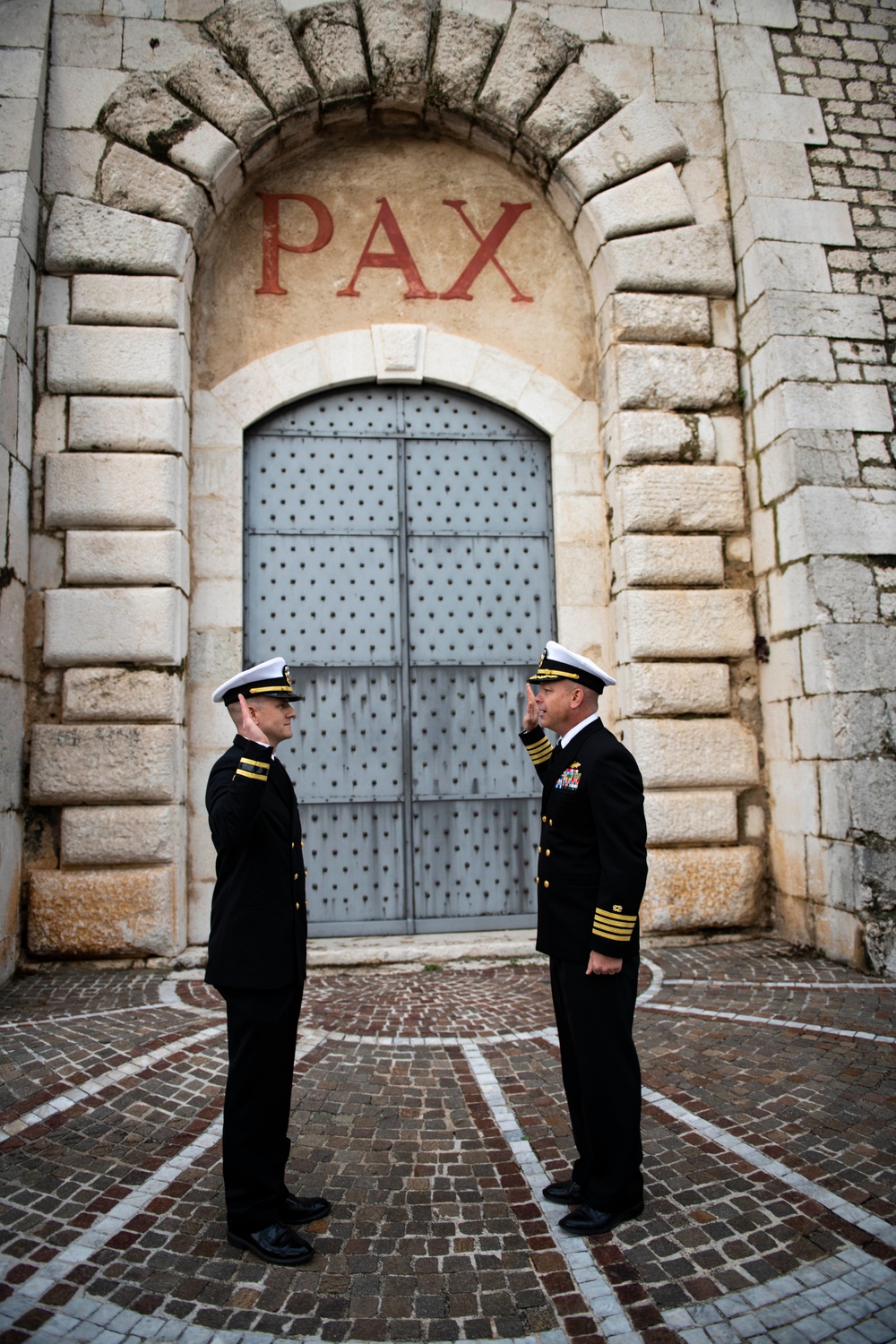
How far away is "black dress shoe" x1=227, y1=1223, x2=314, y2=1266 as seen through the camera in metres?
2.34

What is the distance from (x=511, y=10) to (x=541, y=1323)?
288 inches

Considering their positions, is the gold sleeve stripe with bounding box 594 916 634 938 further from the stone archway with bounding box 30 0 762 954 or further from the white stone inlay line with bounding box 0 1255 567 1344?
the stone archway with bounding box 30 0 762 954

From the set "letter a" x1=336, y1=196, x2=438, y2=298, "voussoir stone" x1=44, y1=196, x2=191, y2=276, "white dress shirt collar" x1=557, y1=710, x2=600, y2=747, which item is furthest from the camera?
"letter a" x1=336, y1=196, x2=438, y2=298

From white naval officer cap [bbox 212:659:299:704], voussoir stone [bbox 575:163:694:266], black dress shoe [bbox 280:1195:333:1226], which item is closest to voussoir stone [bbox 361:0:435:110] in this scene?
voussoir stone [bbox 575:163:694:266]

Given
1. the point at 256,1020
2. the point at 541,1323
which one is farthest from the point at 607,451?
the point at 541,1323

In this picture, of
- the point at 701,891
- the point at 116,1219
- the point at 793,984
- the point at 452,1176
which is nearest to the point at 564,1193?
the point at 452,1176

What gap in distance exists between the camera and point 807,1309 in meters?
2.16

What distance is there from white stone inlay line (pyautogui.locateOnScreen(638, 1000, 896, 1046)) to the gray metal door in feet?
5.64

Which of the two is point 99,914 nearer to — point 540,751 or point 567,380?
point 540,751

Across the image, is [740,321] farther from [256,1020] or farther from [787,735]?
[256,1020]

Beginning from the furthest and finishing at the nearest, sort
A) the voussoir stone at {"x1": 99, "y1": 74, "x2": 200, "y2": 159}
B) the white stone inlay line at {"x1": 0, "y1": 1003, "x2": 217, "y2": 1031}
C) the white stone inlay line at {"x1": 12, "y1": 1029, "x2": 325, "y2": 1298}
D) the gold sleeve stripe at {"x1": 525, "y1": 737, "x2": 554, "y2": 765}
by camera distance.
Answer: the voussoir stone at {"x1": 99, "y1": 74, "x2": 200, "y2": 159} < the white stone inlay line at {"x1": 0, "y1": 1003, "x2": 217, "y2": 1031} < the gold sleeve stripe at {"x1": 525, "y1": 737, "x2": 554, "y2": 765} < the white stone inlay line at {"x1": 12, "y1": 1029, "x2": 325, "y2": 1298}

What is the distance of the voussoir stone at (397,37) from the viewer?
5.84 m

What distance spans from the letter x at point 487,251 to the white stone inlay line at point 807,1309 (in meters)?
5.98

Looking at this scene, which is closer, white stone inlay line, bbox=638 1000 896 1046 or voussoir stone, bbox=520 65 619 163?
white stone inlay line, bbox=638 1000 896 1046
